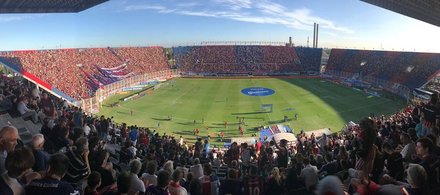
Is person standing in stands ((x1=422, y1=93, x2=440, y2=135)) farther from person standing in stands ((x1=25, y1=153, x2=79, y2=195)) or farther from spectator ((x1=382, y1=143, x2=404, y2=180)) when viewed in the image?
person standing in stands ((x1=25, y1=153, x2=79, y2=195))

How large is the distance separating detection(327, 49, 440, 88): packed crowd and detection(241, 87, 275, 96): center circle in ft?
65.7

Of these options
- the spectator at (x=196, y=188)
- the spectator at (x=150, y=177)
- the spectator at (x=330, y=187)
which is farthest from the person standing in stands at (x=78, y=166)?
the spectator at (x=330, y=187)

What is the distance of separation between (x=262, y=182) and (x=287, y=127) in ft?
79.9

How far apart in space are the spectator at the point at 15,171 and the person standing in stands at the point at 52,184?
0.57ft

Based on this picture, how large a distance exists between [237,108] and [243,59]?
45910 mm

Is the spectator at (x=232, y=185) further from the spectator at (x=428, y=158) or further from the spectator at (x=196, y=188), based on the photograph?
the spectator at (x=428, y=158)

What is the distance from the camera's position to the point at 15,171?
4191mm

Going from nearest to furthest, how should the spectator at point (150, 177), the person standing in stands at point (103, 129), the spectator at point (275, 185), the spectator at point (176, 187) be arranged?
the spectator at point (176, 187) < the spectator at point (150, 177) < the spectator at point (275, 185) < the person standing in stands at point (103, 129)

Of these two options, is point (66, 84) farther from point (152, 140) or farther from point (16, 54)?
point (152, 140)

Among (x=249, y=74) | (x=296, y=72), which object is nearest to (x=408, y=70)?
(x=296, y=72)

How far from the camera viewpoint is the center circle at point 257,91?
166ft

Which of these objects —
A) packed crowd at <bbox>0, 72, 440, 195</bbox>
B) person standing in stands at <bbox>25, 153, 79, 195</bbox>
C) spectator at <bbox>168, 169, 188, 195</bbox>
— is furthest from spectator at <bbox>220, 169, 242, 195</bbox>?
person standing in stands at <bbox>25, 153, 79, 195</bbox>

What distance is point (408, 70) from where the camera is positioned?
185ft

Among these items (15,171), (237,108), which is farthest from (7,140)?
(237,108)
